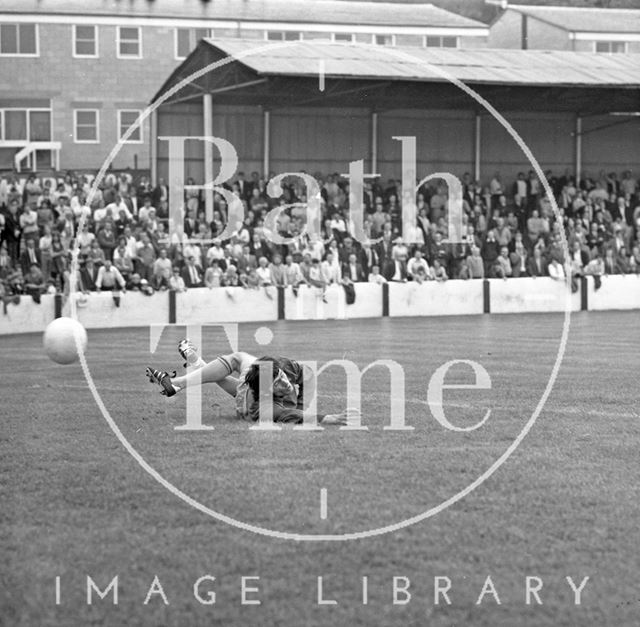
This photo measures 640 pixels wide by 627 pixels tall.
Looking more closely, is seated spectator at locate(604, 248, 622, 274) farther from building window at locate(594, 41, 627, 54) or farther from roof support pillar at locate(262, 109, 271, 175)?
building window at locate(594, 41, 627, 54)

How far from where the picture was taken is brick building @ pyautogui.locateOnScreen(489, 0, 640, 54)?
5688cm

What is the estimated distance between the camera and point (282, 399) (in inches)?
464

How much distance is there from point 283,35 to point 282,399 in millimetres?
43328

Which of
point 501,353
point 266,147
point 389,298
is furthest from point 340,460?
point 266,147

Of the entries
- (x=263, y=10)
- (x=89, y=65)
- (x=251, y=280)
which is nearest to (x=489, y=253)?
(x=251, y=280)

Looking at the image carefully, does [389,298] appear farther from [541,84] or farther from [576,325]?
[541,84]

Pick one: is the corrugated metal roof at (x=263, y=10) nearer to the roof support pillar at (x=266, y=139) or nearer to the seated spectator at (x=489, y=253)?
the roof support pillar at (x=266, y=139)

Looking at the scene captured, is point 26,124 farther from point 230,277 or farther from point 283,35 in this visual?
point 230,277

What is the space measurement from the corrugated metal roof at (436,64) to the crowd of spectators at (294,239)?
11.4ft

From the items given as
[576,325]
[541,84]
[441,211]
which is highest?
[541,84]

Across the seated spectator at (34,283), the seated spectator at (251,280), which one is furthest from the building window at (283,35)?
the seated spectator at (34,283)

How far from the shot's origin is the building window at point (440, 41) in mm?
56250

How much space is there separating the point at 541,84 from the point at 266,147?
10286mm

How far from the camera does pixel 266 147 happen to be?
4556 cm
